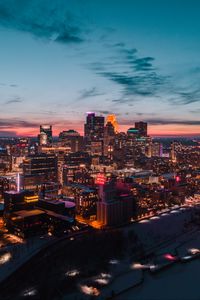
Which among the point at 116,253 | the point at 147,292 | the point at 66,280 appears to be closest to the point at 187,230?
the point at 116,253

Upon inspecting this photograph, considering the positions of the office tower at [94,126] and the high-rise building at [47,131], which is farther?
the office tower at [94,126]

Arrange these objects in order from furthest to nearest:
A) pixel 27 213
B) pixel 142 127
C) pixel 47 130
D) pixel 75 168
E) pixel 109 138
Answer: pixel 142 127
pixel 109 138
pixel 47 130
pixel 75 168
pixel 27 213

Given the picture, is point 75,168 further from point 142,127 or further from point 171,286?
point 142,127

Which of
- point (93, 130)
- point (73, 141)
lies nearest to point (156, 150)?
point (93, 130)

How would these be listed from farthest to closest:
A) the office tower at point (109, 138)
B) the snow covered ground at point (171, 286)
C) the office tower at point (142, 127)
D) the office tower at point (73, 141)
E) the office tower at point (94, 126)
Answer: the office tower at point (142, 127)
the office tower at point (94, 126)
the office tower at point (73, 141)
the office tower at point (109, 138)
the snow covered ground at point (171, 286)

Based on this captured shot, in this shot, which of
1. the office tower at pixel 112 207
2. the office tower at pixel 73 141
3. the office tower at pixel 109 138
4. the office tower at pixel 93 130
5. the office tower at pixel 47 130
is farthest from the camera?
the office tower at pixel 93 130

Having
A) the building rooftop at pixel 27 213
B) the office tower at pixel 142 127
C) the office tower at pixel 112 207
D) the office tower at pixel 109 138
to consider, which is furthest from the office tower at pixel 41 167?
the office tower at pixel 142 127

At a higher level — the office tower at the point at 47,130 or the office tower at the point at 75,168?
the office tower at the point at 47,130

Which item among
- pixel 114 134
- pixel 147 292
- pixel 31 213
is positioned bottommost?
pixel 147 292

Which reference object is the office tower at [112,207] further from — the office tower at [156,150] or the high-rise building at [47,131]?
the office tower at [156,150]

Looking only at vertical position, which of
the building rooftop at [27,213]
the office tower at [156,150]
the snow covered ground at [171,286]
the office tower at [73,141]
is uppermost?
the office tower at [73,141]

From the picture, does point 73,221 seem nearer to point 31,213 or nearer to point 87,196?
point 31,213
